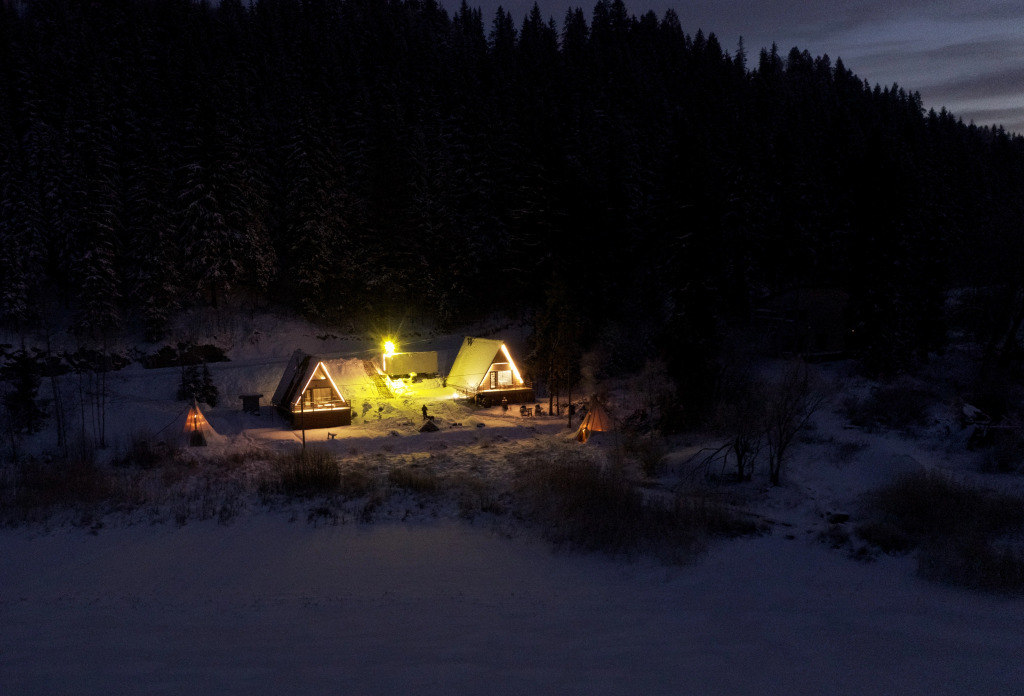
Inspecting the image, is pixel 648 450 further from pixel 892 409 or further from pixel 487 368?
pixel 487 368

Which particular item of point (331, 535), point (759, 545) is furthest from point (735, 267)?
point (331, 535)

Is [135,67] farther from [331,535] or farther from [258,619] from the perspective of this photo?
[258,619]

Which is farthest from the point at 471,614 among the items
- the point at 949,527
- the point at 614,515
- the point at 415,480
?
the point at 949,527

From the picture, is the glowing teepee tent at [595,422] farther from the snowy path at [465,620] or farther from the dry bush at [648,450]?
the snowy path at [465,620]

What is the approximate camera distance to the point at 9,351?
32781 mm

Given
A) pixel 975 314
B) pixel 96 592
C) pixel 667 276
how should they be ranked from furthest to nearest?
pixel 975 314, pixel 667 276, pixel 96 592

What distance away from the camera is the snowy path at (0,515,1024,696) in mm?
9461

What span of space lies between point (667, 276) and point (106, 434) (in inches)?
910

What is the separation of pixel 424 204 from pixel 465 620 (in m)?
34.0

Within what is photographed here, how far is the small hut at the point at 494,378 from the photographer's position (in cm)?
3194

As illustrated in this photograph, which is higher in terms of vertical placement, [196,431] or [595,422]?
[196,431]

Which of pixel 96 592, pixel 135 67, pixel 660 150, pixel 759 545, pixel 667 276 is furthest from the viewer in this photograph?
pixel 660 150

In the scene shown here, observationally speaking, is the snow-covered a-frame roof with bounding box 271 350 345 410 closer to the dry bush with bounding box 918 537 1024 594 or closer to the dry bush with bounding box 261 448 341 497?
the dry bush with bounding box 261 448 341 497

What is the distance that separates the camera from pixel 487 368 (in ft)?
105
